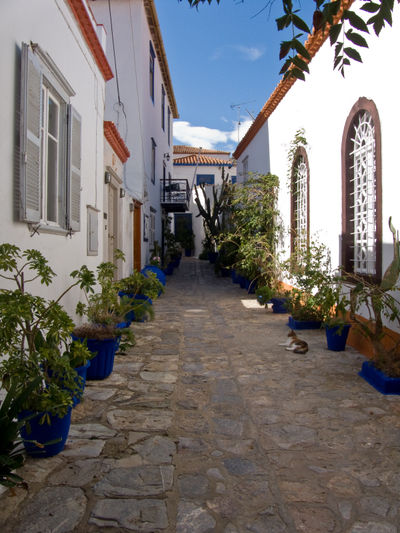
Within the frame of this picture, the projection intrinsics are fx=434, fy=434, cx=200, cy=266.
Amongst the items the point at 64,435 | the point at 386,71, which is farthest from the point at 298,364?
the point at 386,71

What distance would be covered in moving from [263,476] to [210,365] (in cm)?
229

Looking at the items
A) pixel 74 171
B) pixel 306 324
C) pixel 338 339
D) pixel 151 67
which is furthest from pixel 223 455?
pixel 151 67

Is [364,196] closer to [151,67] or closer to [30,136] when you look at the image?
[30,136]

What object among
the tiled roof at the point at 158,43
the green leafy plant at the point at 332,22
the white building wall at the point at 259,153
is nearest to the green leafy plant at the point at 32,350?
the green leafy plant at the point at 332,22

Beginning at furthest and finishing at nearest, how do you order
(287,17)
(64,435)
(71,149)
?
1. (71,149)
2. (64,435)
3. (287,17)

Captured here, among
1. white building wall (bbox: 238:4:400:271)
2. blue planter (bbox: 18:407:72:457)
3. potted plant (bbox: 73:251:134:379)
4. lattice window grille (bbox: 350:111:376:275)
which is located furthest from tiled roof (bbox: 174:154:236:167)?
blue planter (bbox: 18:407:72:457)

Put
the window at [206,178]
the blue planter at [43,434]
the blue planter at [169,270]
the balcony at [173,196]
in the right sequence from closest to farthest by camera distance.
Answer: the blue planter at [43,434], the blue planter at [169,270], the balcony at [173,196], the window at [206,178]

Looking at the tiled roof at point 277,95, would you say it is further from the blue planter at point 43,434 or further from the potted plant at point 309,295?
the blue planter at point 43,434

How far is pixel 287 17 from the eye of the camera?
207cm

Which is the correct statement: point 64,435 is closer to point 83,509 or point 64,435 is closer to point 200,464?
point 83,509

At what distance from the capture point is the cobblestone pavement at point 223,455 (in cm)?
208

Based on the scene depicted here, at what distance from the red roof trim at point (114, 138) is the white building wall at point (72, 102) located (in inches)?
25.8

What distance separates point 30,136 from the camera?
3.27 metres

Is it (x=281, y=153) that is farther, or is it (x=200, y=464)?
(x=281, y=153)
